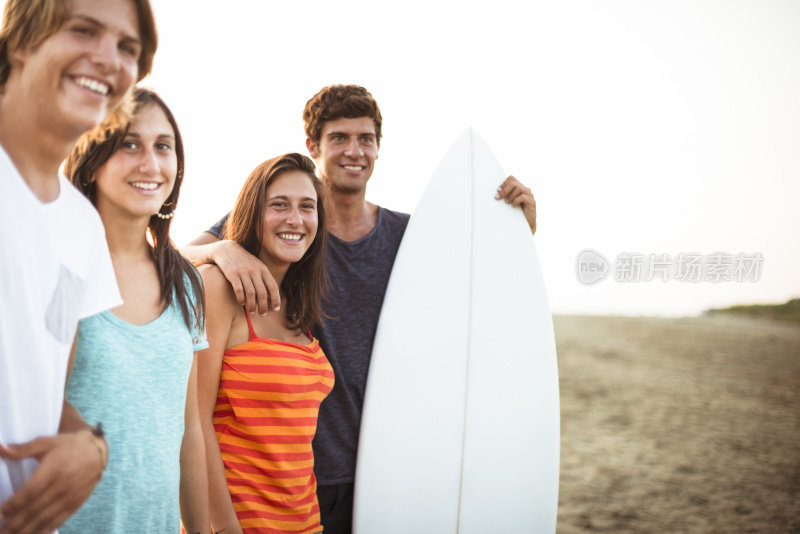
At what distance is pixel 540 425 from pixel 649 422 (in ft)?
22.2

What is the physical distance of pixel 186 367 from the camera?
1.32 meters

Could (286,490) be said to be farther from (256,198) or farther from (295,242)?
(256,198)

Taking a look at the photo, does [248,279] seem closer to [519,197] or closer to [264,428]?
[264,428]

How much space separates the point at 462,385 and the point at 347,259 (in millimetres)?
701

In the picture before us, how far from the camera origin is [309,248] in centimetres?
189

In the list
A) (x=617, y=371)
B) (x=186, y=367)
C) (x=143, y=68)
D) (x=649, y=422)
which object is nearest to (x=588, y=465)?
(x=649, y=422)

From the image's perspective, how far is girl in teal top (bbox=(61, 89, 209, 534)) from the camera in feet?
3.80

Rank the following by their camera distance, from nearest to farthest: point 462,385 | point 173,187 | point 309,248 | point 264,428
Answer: point 173,187 → point 264,428 → point 309,248 → point 462,385

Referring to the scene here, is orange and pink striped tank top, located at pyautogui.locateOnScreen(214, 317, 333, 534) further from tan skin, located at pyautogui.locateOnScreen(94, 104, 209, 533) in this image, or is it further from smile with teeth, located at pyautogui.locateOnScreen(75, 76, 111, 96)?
smile with teeth, located at pyautogui.locateOnScreen(75, 76, 111, 96)

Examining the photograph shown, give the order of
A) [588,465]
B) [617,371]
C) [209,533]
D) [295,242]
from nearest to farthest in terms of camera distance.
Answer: [209,533] → [295,242] → [588,465] → [617,371]

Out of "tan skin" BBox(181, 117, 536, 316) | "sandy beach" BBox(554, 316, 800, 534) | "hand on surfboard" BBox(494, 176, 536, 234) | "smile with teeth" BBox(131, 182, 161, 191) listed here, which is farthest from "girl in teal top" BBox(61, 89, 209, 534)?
"sandy beach" BBox(554, 316, 800, 534)

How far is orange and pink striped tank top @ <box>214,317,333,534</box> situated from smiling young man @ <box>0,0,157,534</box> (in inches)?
22.8

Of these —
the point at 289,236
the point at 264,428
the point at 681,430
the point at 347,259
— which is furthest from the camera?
the point at 681,430

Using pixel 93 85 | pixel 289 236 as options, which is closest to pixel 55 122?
pixel 93 85
